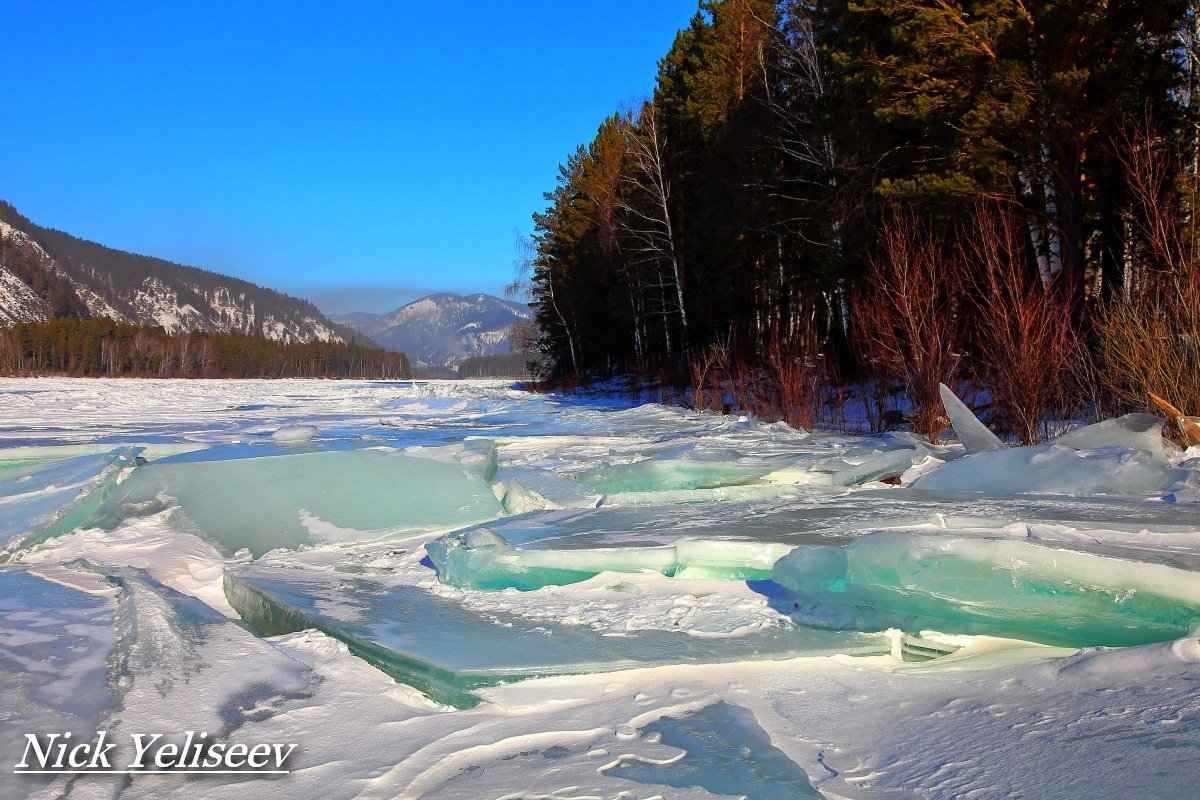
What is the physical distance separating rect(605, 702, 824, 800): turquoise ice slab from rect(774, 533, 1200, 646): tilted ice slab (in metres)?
0.84

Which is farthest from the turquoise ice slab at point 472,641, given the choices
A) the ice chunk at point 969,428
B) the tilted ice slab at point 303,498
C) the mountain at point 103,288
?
the mountain at point 103,288

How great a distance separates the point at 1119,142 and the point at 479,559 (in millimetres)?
9421

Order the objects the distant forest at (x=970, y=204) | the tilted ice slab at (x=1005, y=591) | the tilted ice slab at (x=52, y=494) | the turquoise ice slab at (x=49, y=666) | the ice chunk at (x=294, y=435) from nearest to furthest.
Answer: the turquoise ice slab at (x=49, y=666)
the tilted ice slab at (x=1005, y=591)
the tilted ice slab at (x=52, y=494)
the distant forest at (x=970, y=204)
the ice chunk at (x=294, y=435)

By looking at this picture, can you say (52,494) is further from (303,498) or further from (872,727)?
(872,727)

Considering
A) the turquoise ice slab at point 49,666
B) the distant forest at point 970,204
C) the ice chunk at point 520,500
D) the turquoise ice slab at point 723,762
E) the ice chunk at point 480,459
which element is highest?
the distant forest at point 970,204

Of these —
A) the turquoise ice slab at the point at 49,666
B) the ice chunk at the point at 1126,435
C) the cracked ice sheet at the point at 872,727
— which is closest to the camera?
the cracked ice sheet at the point at 872,727

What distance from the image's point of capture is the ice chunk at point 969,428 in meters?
6.18

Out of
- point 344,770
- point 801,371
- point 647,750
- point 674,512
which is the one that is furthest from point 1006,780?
point 801,371

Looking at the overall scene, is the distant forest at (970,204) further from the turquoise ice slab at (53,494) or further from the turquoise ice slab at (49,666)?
the turquoise ice slab at (53,494)

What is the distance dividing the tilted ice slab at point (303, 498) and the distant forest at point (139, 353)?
78.6m

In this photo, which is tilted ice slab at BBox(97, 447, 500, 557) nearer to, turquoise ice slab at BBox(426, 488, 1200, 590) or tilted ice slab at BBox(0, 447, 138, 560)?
tilted ice slab at BBox(0, 447, 138, 560)

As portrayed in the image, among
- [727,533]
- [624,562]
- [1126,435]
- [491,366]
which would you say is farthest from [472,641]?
[491,366]

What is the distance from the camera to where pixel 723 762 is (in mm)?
1896

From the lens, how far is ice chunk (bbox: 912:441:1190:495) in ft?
15.2
